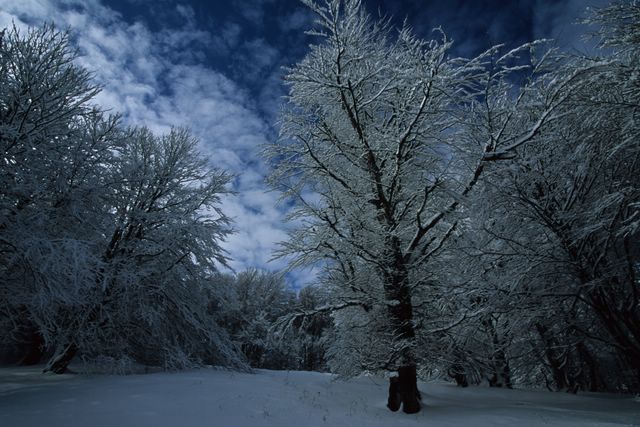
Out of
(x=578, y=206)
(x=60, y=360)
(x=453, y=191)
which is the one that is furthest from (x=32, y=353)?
(x=578, y=206)

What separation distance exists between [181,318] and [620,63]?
12.7m

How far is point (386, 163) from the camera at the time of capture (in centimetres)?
777

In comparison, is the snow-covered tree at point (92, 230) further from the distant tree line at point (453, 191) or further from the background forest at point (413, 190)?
the distant tree line at point (453, 191)

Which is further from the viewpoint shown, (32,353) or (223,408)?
(32,353)

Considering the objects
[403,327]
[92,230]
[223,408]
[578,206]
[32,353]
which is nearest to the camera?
[223,408]

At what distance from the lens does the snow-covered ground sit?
5.12 metres

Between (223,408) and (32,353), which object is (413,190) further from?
(32,353)

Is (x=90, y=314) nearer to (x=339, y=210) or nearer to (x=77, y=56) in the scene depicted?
(x=77, y=56)

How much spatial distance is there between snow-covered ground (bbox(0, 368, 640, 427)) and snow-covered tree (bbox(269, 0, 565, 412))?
1043 millimetres

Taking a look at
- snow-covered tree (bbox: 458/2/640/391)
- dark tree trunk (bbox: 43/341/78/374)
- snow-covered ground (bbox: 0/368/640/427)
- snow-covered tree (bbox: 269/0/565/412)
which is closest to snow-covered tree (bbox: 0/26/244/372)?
dark tree trunk (bbox: 43/341/78/374)

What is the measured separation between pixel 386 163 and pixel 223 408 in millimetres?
5826

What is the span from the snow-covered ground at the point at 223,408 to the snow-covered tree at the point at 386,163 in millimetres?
1043

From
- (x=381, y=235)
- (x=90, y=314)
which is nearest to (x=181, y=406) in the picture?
(x=381, y=235)

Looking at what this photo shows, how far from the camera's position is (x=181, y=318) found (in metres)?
11.5
